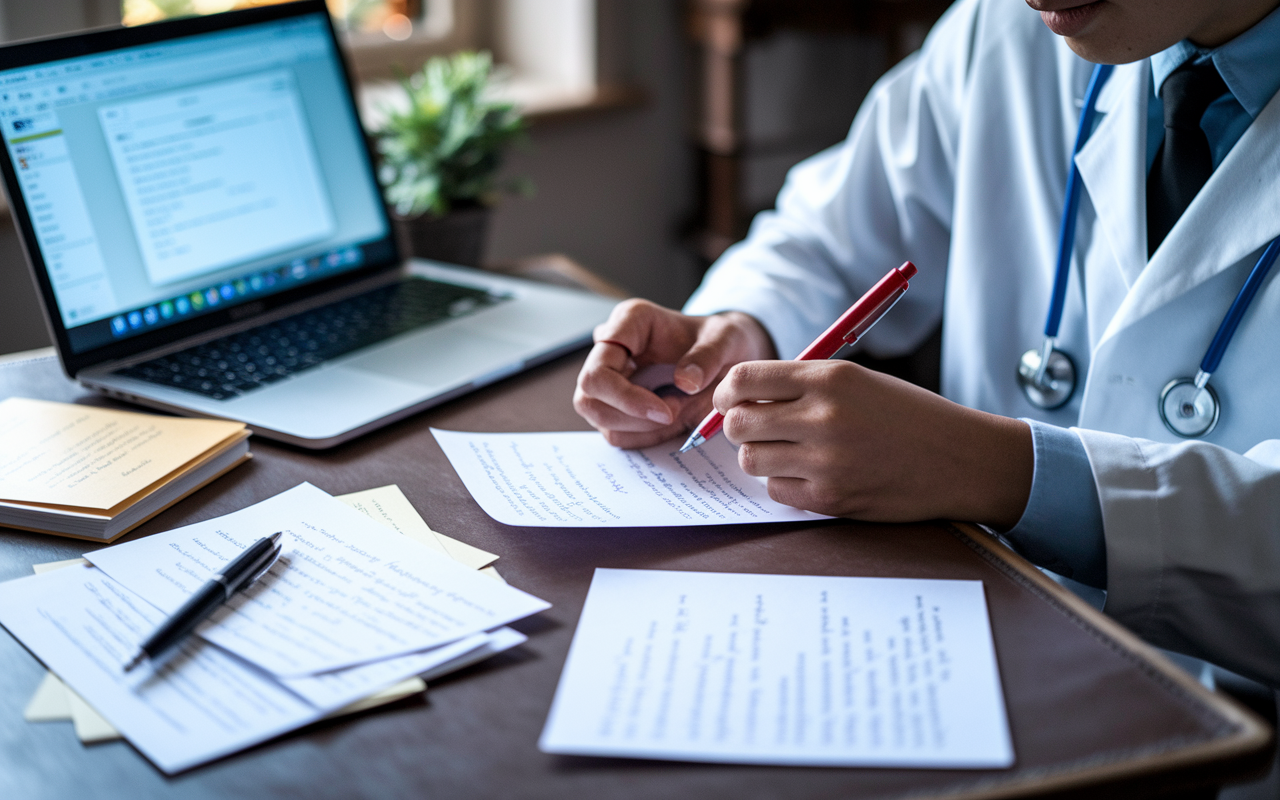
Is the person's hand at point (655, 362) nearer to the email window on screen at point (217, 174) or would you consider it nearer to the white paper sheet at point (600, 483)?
the white paper sheet at point (600, 483)

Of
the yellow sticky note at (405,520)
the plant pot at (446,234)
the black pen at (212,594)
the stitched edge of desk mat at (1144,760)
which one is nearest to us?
the stitched edge of desk mat at (1144,760)

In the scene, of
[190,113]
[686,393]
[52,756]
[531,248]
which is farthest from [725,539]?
[531,248]

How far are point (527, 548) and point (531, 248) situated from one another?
1532 mm

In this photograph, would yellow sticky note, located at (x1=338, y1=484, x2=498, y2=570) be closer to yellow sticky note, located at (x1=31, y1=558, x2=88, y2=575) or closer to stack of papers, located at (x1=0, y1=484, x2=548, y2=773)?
stack of papers, located at (x1=0, y1=484, x2=548, y2=773)

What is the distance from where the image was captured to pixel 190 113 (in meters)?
0.98

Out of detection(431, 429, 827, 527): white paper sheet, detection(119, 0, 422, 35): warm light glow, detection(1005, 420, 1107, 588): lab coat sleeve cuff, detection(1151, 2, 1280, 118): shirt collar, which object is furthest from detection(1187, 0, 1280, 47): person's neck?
detection(119, 0, 422, 35): warm light glow

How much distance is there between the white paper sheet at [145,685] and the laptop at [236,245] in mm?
234

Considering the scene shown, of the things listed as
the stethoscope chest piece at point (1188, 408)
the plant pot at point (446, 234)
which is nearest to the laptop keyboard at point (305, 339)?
the plant pot at point (446, 234)

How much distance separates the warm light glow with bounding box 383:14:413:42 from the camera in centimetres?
206

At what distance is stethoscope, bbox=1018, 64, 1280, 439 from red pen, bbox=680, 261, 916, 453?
26 centimetres

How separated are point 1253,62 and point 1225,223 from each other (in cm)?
13

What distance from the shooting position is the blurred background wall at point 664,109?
202cm

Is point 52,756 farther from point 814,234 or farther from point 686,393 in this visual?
point 814,234

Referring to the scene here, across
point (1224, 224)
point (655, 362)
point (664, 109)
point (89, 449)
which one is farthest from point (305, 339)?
point (664, 109)
